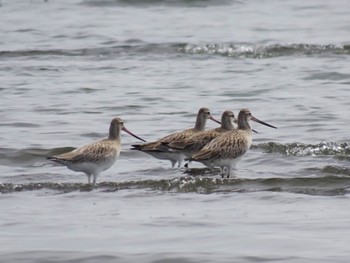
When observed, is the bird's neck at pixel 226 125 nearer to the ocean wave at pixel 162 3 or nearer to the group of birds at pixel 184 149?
the group of birds at pixel 184 149

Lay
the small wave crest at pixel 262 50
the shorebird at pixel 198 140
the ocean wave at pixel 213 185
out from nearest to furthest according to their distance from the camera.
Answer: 1. the ocean wave at pixel 213 185
2. the shorebird at pixel 198 140
3. the small wave crest at pixel 262 50

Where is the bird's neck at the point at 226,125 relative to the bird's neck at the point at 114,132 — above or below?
below

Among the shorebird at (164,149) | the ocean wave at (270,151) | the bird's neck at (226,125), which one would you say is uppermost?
the bird's neck at (226,125)

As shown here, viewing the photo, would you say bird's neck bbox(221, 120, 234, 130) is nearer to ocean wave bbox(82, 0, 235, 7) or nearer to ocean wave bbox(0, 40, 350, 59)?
ocean wave bbox(0, 40, 350, 59)

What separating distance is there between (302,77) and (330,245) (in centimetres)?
1322

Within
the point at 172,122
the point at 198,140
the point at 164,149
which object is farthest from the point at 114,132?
the point at 172,122

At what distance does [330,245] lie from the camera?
11.4 m

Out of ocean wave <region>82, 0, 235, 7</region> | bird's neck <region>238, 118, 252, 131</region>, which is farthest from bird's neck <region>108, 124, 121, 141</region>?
ocean wave <region>82, 0, 235, 7</region>

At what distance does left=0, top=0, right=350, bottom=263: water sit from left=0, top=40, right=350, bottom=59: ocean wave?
2.2 inches

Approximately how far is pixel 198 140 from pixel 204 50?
38.9 feet

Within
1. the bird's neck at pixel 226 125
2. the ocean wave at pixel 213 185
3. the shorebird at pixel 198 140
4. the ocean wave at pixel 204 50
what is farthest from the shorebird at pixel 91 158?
the ocean wave at pixel 204 50

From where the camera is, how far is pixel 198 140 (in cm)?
1647

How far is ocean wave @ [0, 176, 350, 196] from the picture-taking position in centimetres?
1462

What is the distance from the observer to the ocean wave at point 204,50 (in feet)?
90.6
